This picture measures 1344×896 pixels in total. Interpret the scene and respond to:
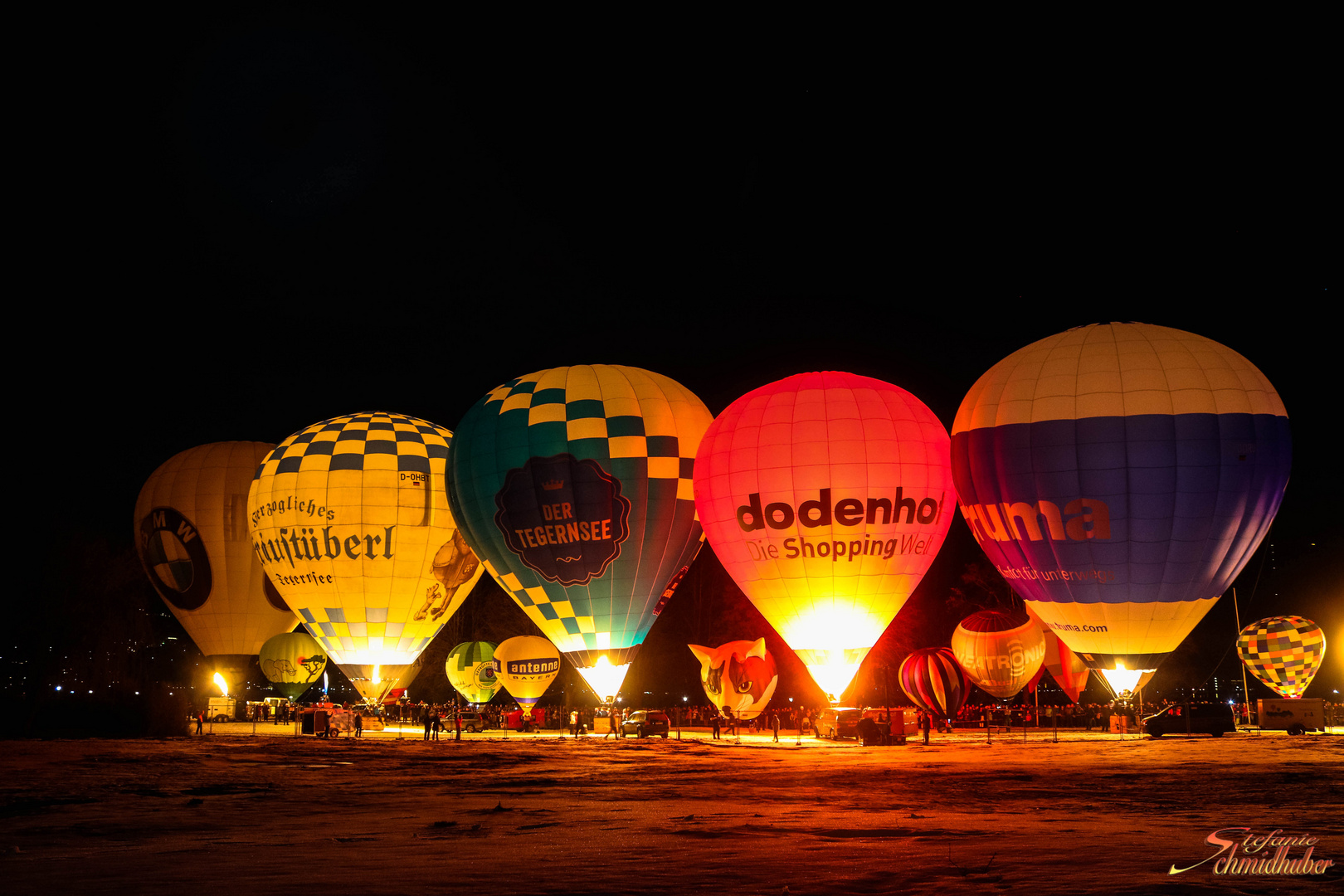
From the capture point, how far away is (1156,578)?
19.3 m

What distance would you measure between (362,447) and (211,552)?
7.84m

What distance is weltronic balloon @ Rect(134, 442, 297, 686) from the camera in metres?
32.7

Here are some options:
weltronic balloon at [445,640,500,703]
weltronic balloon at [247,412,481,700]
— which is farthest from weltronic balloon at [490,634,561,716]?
weltronic balloon at [247,412,481,700]

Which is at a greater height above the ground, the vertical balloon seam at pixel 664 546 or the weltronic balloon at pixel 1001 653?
the vertical balloon seam at pixel 664 546

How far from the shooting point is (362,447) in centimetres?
2788

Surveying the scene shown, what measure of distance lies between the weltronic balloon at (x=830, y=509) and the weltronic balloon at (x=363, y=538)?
9216 mm

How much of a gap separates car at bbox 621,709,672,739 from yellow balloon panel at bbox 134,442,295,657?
43.2ft

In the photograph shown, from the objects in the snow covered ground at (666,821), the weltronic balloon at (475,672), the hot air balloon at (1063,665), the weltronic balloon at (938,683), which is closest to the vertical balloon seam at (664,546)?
the snow covered ground at (666,821)

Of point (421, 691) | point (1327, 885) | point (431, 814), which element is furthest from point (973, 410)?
point (421, 691)

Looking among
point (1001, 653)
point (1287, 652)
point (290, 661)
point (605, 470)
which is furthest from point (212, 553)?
point (1287, 652)

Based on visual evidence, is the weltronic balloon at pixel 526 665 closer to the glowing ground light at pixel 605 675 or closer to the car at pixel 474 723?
the car at pixel 474 723

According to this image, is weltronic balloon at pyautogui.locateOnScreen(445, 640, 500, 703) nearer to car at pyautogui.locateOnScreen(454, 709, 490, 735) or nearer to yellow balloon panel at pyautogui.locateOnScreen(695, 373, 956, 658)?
car at pyautogui.locateOnScreen(454, 709, 490, 735)

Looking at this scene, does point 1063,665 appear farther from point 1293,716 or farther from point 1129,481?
point 1129,481

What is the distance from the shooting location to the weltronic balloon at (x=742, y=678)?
29578mm
